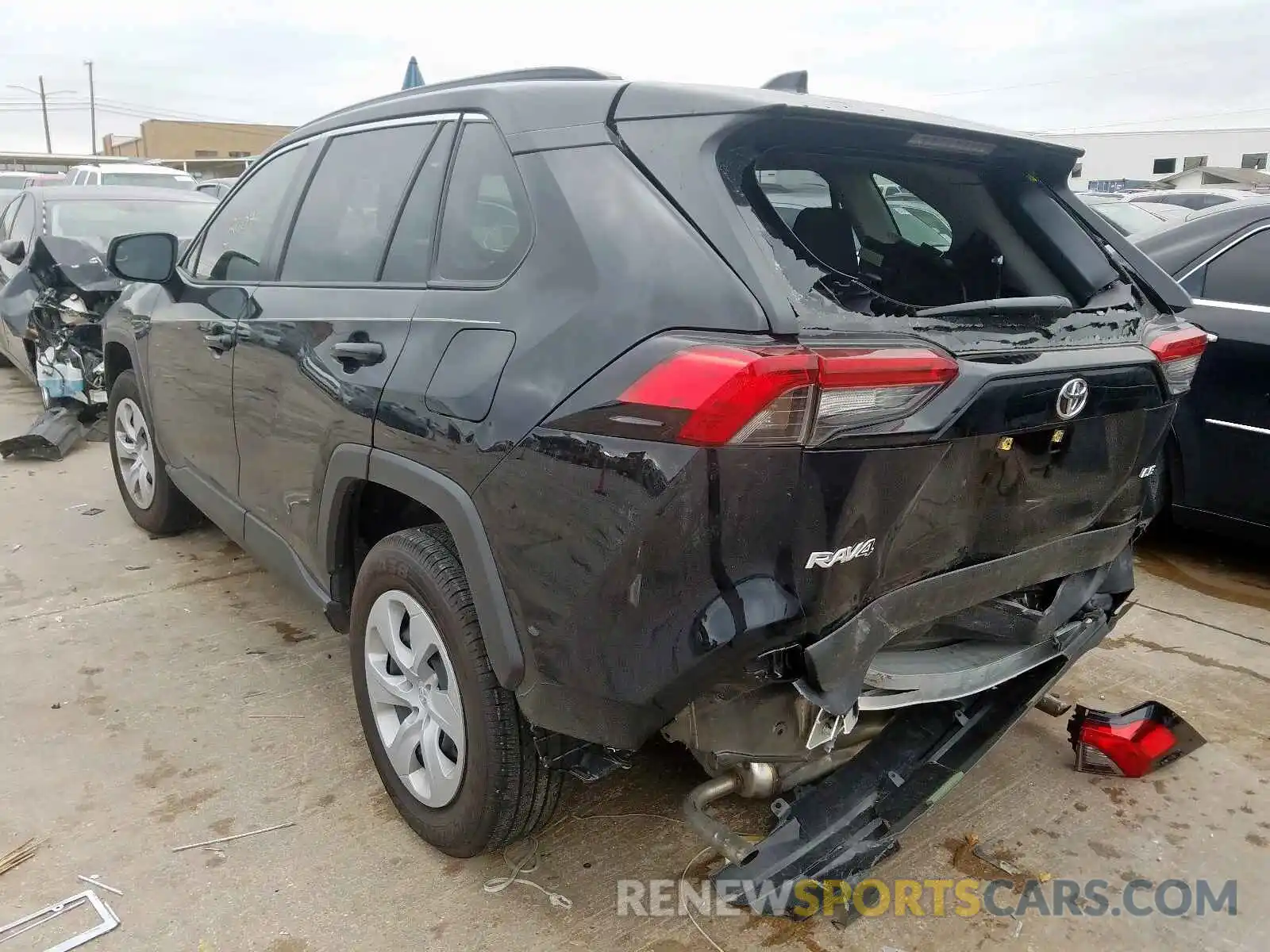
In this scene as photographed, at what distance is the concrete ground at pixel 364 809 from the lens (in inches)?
88.4

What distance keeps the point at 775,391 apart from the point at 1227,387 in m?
3.37

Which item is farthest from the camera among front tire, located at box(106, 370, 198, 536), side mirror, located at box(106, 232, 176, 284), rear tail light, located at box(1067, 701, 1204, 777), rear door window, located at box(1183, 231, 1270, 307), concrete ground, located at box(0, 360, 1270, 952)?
front tire, located at box(106, 370, 198, 536)

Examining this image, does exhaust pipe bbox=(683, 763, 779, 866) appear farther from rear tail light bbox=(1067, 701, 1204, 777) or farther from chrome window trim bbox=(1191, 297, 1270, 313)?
chrome window trim bbox=(1191, 297, 1270, 313)

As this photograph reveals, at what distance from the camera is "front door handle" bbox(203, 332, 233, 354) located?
10.6ft

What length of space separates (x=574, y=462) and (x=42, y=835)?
6.34 ft

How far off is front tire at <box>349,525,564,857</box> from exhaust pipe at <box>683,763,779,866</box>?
359mm

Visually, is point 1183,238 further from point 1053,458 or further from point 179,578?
point 179,578

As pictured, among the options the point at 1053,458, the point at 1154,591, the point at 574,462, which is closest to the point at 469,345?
the point at 574,462

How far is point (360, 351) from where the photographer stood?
245 centimetres

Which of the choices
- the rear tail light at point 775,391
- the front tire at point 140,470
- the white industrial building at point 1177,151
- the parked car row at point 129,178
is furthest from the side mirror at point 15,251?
the white industrial building at point 1177,151

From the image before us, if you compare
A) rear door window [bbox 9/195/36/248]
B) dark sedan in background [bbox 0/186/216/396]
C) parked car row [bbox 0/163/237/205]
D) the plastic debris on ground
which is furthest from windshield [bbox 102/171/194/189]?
the plastic debris on ground

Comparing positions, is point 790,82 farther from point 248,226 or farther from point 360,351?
point 248,226

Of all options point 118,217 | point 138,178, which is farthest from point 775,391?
point 138,178

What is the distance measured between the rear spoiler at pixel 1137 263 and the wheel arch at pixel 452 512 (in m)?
1.77
